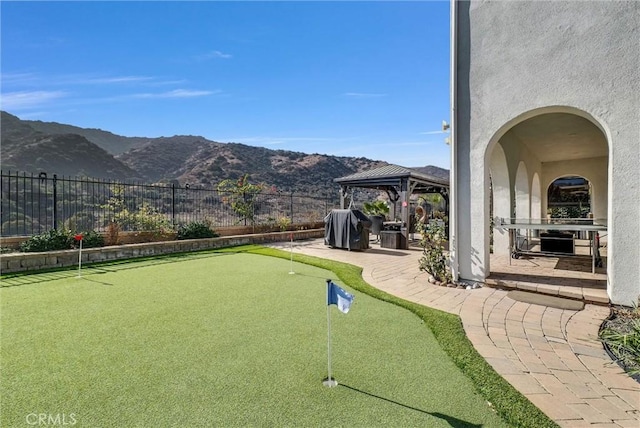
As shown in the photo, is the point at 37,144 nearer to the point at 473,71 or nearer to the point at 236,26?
the point at 236,26

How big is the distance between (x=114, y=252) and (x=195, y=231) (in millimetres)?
3110

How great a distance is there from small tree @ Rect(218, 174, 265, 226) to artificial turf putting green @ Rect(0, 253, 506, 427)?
29.0 feet

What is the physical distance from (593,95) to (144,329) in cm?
738

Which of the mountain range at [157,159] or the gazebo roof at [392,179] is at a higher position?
the mountain range at [157,159]

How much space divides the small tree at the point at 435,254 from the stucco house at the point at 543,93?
0.88 ft

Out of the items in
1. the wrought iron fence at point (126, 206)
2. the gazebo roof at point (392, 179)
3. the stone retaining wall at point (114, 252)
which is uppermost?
the gazebo roof at point (392, 179)

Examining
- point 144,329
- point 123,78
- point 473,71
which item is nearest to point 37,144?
point 123,78

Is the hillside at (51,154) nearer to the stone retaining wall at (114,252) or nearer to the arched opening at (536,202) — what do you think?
the stone retaining wall at (114,252)

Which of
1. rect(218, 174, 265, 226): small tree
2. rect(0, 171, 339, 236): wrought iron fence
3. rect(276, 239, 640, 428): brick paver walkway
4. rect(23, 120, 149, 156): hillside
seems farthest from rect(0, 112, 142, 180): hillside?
rect(276, 239, 640, 428): brick paver walkway

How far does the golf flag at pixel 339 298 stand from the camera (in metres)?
2.63

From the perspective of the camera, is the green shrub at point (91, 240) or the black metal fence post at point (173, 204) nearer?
the green shrub at point (91, 240)

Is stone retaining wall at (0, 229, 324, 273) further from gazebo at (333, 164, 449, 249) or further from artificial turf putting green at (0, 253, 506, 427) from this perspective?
gazebo at (333, 164, 449, 249)

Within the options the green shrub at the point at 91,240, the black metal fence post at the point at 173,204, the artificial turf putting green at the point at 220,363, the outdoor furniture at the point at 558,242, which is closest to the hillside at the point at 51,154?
the black metal fence post at the point at 173,204

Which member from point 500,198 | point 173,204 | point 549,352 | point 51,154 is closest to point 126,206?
point 173,204
